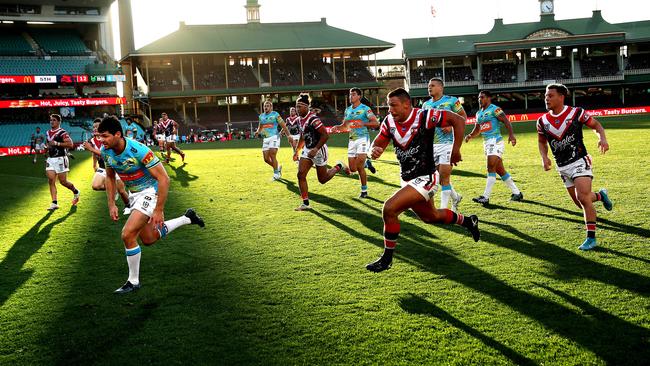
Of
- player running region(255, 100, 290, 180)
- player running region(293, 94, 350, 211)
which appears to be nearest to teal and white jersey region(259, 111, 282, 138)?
player running region(255, 100, 290, 180)

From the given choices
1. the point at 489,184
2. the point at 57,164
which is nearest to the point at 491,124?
the point at 489,184

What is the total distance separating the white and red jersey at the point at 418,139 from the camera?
6.87 meters

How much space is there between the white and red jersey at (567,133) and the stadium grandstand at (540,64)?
48836 millimetres

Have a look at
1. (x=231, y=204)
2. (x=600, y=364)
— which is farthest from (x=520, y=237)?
(x=231, y=204)

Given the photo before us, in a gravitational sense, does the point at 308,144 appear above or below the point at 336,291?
above

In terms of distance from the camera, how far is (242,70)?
58406 millimetres

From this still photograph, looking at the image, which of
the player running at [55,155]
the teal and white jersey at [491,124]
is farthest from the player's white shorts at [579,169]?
the player running at [55,155]

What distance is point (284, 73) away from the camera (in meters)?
58.6

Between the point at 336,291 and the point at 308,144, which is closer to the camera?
the point at 336,291

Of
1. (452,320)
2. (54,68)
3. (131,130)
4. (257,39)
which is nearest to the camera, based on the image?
(452,320)

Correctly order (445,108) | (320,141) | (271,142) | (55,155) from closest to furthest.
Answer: (445,108) < (320,141) < (55,155) < (271,142)

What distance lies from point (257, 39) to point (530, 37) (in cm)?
2703

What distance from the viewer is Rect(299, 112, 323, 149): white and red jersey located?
12.0 meters

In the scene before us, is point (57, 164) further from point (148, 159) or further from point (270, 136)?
point (148, 159)
